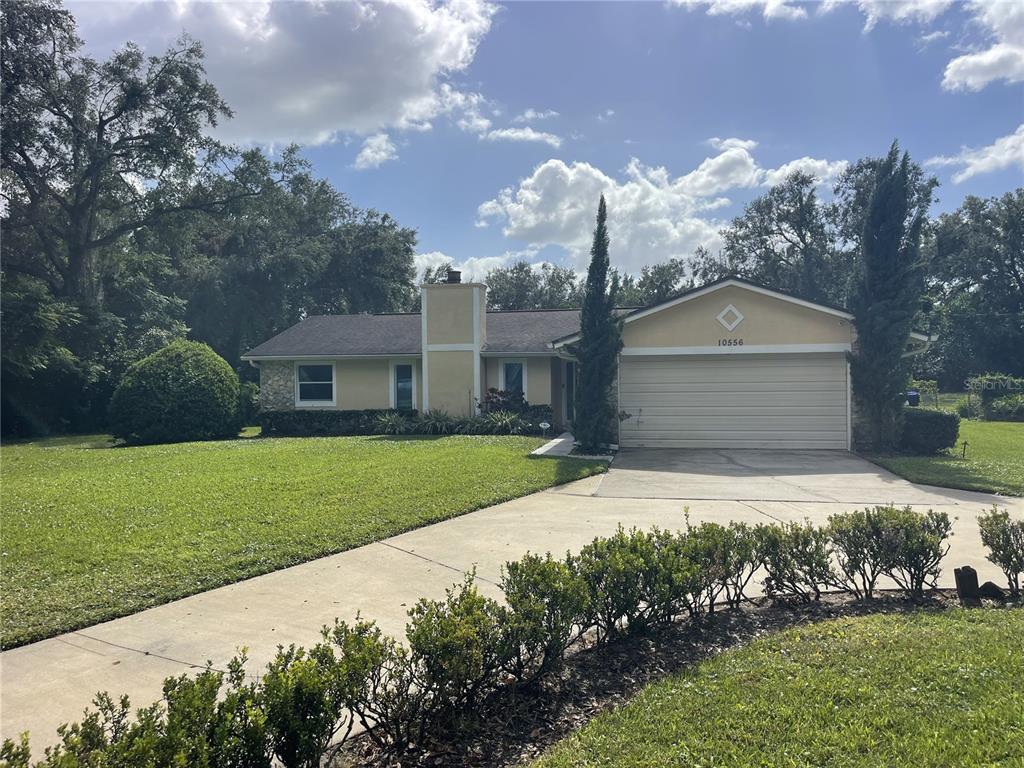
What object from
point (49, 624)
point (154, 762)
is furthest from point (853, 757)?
point (49, 624)

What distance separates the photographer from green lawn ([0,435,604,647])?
17.2 feet

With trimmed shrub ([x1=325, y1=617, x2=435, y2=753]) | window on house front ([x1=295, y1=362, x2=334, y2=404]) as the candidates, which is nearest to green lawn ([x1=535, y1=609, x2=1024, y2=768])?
trimmed shrub ([x1=325, y1=617, x2=435, y2=753])

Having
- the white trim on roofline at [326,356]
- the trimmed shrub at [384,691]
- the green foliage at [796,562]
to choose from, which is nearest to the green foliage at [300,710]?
the trimmed shrub at [384,691]

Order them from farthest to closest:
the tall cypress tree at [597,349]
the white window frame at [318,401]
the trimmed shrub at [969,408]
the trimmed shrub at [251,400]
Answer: the trimmed shrub at [969,408] → the trimmed shrub at [251,400] → the white window frame at [318,401] → the tall cypress tree at [597,349]

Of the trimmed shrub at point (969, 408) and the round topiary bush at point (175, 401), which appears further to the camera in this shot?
the trimmed shrub at point (969, 408)

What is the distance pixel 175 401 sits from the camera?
1797 cm

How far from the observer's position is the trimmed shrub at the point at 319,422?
19.9 metres

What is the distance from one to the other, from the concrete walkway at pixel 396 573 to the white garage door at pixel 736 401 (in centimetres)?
324

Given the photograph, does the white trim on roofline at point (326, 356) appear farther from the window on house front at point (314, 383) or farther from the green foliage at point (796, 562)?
the green foliage at point (796, 562)

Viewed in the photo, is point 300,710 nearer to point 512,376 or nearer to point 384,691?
point 384,691

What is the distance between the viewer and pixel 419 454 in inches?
519

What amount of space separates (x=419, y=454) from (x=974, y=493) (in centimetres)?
988

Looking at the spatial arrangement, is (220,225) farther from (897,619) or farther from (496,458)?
(897,619)

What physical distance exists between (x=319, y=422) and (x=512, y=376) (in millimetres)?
6501
